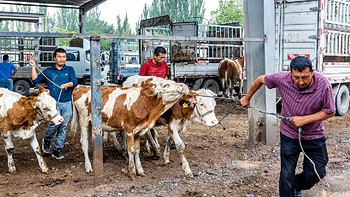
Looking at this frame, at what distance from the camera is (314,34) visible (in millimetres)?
10430

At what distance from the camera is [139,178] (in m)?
5.63

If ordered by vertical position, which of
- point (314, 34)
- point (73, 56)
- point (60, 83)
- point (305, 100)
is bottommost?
point (305, 100)

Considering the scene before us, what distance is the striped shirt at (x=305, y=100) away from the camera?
383 centimetres

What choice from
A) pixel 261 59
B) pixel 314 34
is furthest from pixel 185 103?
pixel 314 34

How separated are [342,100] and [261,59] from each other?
19.9 feet

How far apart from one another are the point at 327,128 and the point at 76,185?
658 cm

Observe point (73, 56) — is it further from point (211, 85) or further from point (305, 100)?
point (305, 100)

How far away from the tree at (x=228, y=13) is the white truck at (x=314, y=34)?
909 inches

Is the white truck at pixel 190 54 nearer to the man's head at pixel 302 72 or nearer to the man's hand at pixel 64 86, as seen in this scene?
the man's hand at pixel 64 86

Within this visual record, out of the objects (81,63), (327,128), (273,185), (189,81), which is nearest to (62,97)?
(273,185)

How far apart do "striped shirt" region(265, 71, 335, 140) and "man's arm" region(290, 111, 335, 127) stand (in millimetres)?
45

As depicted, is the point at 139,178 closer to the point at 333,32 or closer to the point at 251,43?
the point at 251,43

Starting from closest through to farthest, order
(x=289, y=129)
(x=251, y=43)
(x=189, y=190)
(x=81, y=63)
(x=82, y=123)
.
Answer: (x=289, y=129) < (x=189, y=190) < (x=82, y=123) < (x=251, y=43) < (x=81, y=63)

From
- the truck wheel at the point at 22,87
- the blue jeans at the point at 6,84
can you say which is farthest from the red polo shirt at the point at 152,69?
the truck wheel at the point at 22,87
